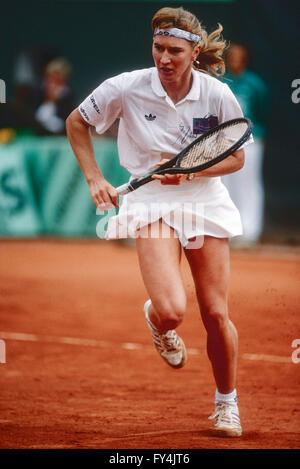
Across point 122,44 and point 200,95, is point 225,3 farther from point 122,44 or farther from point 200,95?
point 200,95

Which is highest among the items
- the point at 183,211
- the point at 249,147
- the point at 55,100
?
the point at 55,100

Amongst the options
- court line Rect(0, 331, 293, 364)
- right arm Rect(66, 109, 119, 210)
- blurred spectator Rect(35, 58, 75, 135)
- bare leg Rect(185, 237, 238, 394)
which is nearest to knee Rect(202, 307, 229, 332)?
bare leg Rect(185, 237, 238, 394)

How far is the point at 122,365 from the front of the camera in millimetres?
5957

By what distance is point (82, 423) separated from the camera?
14.7ft

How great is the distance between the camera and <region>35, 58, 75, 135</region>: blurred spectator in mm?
11391

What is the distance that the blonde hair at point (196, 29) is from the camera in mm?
4211

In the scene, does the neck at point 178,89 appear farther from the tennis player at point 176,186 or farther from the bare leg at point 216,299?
the bare leg at point 216,299

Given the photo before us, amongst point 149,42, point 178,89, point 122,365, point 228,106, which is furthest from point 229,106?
point 149,42

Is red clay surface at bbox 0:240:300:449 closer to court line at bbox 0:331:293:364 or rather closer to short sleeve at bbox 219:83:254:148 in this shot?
court line at bbox 0:331:293:364

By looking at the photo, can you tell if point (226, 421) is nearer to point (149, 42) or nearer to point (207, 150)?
point (207, 150)

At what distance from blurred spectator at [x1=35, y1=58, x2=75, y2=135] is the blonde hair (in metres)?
6.98

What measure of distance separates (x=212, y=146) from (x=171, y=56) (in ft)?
1.51

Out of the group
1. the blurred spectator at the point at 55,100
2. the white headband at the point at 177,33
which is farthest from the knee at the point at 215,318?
the blurred spectator at the point at 55,100
